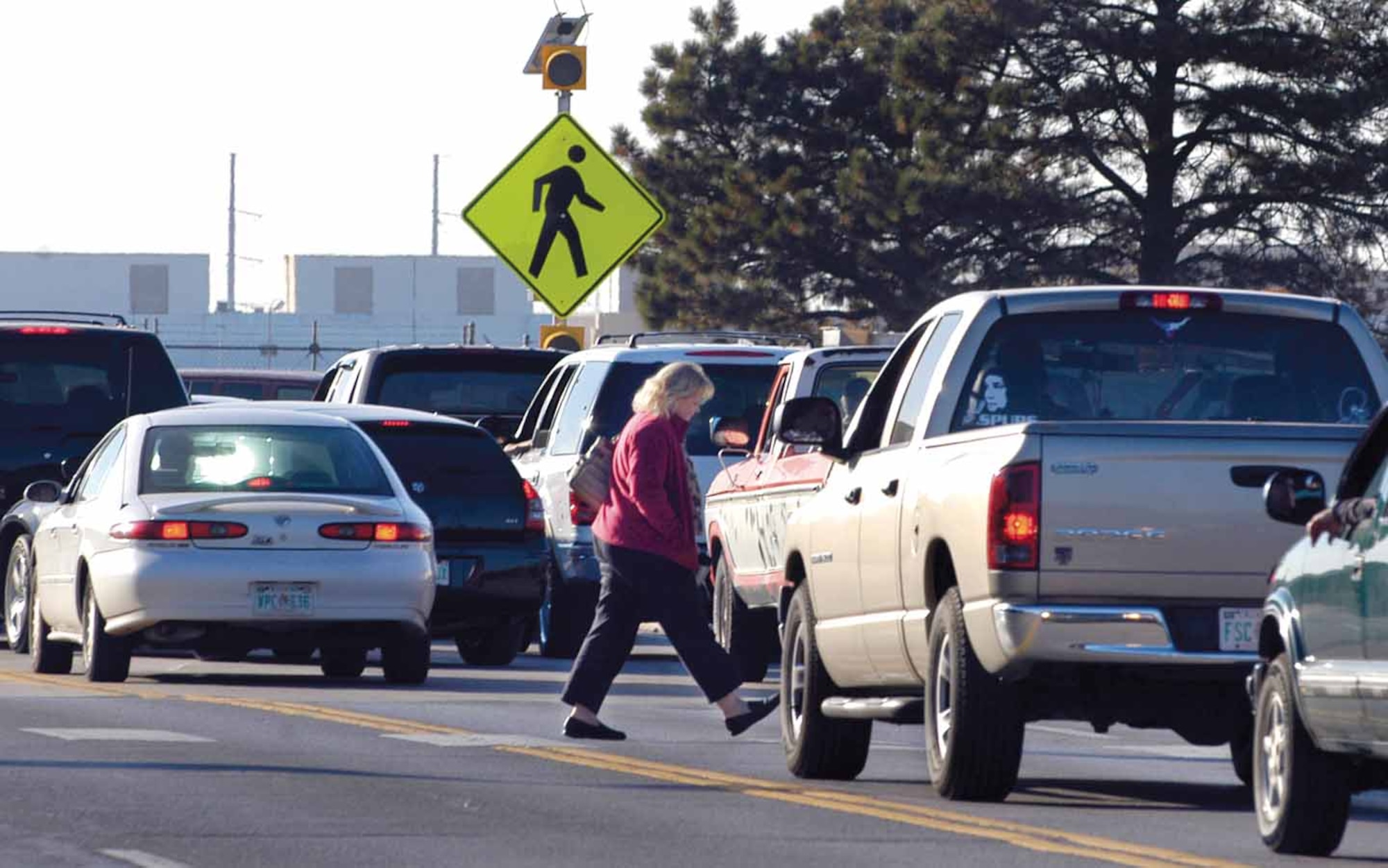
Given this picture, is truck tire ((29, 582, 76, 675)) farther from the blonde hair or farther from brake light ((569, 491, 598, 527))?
the blonde hair

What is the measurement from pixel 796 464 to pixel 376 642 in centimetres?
260

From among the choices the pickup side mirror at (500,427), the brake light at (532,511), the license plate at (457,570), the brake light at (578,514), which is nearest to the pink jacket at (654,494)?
the license plate at (457,570)

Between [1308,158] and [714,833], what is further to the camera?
[1308,158]

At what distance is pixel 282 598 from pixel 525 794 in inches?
242

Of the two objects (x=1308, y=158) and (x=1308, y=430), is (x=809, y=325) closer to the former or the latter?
(x=1308, y=158)

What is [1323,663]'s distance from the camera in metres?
9.92

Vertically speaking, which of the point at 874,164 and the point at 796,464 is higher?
the point at 874,164

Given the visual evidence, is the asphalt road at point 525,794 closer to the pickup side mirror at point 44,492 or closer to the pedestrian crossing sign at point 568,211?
the pickup side mirror at point 44,492

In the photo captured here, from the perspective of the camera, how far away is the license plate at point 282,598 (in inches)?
706

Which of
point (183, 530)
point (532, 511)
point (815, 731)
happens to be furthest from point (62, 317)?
point (815, 731)

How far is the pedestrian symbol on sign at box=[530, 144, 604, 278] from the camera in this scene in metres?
27.4

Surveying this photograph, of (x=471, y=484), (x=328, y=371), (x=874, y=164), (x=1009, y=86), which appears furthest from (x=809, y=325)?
(x=471, y=484)

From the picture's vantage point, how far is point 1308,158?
44469 mm

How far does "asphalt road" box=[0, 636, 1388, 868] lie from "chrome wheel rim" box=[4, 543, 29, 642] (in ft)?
10.9
